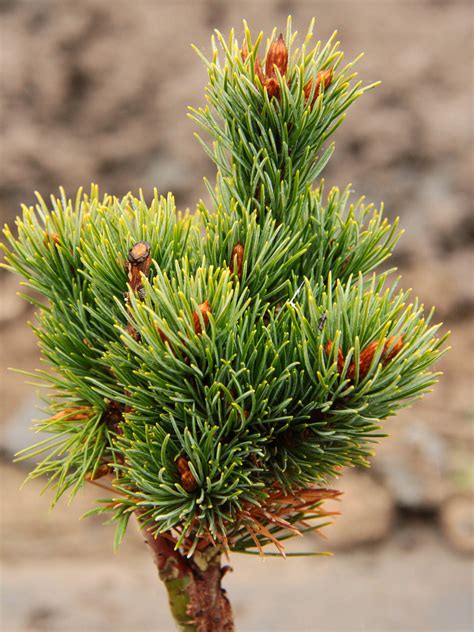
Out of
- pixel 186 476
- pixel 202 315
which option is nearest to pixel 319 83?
pixel 202 315

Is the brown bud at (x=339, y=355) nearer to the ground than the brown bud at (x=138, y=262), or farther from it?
nearer to the ground

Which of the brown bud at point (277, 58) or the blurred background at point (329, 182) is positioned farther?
the blurred background at point (329, 182)

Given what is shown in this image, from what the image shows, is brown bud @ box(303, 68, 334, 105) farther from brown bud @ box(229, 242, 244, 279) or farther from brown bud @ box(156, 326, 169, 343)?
brown bud @ box(156, 326, 169, 343)

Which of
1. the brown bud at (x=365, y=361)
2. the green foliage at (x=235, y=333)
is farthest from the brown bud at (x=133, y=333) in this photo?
the brown bud at (x=365, y=361)

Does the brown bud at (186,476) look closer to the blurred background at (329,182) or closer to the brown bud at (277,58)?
the brown bud at (277,58)

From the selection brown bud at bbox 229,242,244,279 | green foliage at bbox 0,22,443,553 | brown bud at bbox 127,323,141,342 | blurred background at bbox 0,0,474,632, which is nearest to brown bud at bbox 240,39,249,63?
green foliage at bbox 0,22,443,553

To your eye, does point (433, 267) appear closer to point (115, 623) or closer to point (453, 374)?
point (453, 374)
